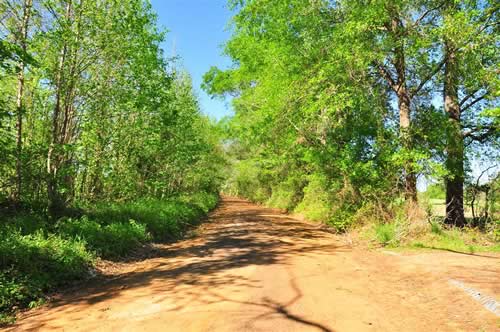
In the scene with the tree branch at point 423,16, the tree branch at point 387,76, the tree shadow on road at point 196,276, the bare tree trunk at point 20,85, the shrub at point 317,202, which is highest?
the tree branch at point 423,16

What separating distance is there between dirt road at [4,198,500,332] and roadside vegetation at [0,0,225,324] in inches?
42.6

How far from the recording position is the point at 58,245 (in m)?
8.41

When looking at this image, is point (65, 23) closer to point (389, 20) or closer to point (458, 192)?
point (389, 20)

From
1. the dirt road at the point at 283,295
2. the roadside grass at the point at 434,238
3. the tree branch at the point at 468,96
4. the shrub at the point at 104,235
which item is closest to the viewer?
the dirt road at the point at 283,295

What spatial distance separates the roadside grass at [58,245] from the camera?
6805 millimetres

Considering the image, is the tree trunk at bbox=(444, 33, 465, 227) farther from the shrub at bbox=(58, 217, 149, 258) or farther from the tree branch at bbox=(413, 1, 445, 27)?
the shrub at bbox=(58, 217, 149, 258)

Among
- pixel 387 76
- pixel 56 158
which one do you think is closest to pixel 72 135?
pixel 56 158

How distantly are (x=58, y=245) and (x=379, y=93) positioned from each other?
1270cm

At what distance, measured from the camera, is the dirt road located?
5359 mm

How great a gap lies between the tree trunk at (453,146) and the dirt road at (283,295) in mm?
4787

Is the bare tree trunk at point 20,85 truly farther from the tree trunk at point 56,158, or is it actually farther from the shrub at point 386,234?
the shrub at point 386,234

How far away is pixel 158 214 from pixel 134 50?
646cm

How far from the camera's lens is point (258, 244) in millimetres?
12656

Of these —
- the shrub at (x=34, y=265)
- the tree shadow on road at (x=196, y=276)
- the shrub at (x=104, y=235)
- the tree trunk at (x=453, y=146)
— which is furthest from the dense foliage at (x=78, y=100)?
the tree trunk at (x=453, y=146)
